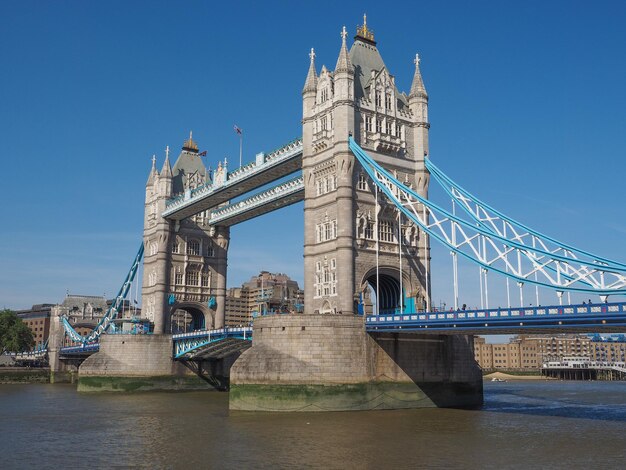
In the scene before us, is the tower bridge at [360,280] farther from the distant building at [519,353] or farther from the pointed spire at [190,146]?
the distant building at [519,353]

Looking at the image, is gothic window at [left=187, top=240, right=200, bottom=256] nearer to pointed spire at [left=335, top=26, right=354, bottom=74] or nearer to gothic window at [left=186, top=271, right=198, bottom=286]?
gothic window at [left=186, top=271, right=198, bottom=286]

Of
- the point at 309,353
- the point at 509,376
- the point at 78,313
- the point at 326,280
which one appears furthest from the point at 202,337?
the point at 509,376

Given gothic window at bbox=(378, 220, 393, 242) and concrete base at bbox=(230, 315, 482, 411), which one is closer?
concrete base at bbox=(230, 315, 482, 411)

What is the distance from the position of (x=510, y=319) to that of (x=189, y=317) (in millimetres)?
57793

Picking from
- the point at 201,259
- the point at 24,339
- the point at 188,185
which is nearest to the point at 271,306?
the point at 201,259

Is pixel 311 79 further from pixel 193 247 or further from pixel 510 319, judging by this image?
pixel 193 247

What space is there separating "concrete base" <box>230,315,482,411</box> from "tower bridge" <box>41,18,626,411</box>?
9 centimetres

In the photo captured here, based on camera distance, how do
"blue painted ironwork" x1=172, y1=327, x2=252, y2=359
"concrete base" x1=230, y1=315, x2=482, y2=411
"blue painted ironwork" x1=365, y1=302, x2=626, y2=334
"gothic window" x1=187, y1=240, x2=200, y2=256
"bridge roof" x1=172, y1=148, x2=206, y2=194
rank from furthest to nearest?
"bridge roof" x1=172, y1=148, x2=206, y2=194 → "gothic window" x1=187, y1=240, x2=200, y2=256 → "blue painted ironwork" x1=172, y1=327, x2=252, y2=359 → "concrete base" x1=230, y1=315, x2=482, y2=411 → "blue painted ironwork" x1=365, y1=302, x2=626, y2=334

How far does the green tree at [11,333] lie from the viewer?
363ft

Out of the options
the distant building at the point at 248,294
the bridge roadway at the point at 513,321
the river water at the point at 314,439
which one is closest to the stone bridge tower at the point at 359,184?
the bridge roadway at the point at 513,321

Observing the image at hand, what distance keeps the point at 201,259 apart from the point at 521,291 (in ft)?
163

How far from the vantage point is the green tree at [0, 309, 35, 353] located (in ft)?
363

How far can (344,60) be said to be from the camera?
50.9 m

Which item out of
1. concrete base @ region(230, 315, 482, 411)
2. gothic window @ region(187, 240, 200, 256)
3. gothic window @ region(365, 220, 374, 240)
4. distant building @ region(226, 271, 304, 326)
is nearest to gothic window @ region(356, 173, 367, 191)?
gothic window @ region(365, 220, 374, 240)
